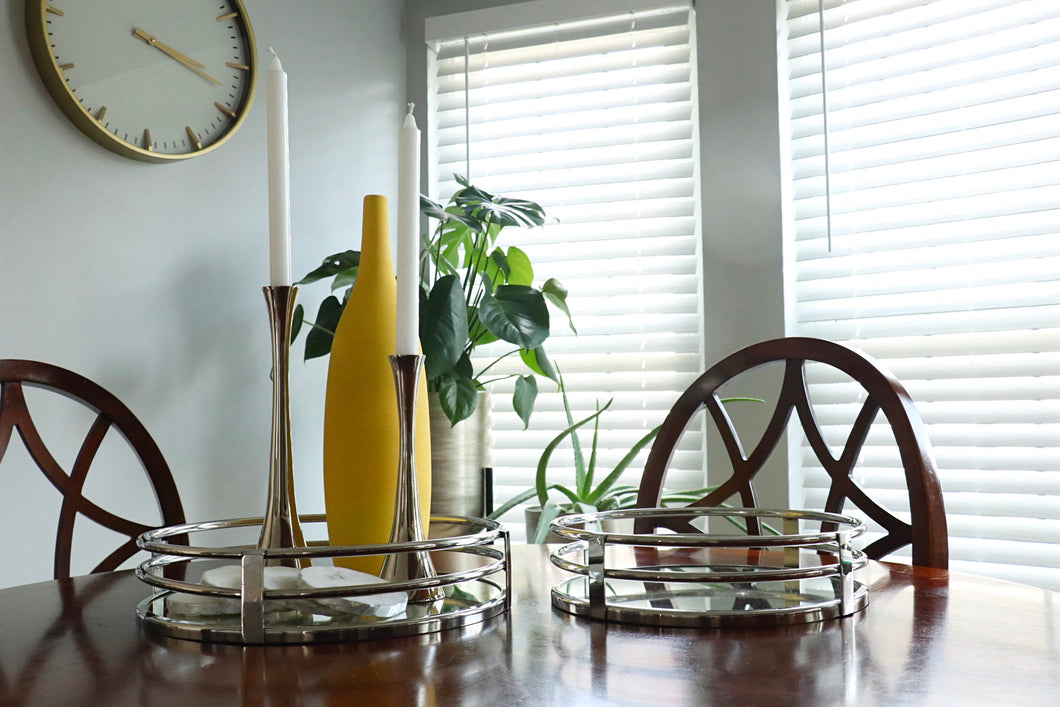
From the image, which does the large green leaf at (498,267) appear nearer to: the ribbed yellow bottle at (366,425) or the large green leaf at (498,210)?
the large green leaf at (498,210)

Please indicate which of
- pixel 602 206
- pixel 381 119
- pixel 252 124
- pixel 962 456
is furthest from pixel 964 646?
pixel 381 119

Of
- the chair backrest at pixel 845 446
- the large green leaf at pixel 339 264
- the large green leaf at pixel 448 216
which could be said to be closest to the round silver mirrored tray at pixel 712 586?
the chair backrest at pixel 845 446

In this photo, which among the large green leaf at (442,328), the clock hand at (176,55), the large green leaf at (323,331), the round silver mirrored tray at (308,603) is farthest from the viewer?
the large green leaf at (323,331)

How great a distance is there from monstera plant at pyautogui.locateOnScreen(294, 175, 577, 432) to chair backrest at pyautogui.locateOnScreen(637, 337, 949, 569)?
2.25 ft

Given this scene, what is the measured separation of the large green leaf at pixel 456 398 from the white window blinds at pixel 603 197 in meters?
0.50

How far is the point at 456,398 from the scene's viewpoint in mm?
2004

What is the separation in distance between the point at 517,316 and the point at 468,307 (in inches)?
8.6

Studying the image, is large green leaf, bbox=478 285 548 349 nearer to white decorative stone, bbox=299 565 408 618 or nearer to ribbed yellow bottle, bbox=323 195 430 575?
ribbed yellow bottle, bbox=323 195 430 575

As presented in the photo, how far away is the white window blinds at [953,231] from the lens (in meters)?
1.88

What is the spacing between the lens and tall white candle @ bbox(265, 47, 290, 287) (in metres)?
0.74

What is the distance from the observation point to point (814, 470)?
2.20m

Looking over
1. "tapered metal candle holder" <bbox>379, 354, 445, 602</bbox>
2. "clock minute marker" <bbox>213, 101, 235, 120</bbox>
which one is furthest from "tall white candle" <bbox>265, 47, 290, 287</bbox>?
"clock minute marker" <bbox>213, 101, 235, 120</bbox>

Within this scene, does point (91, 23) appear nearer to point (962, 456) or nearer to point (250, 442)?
point (250, 442)

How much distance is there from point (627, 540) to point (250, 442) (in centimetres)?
153
